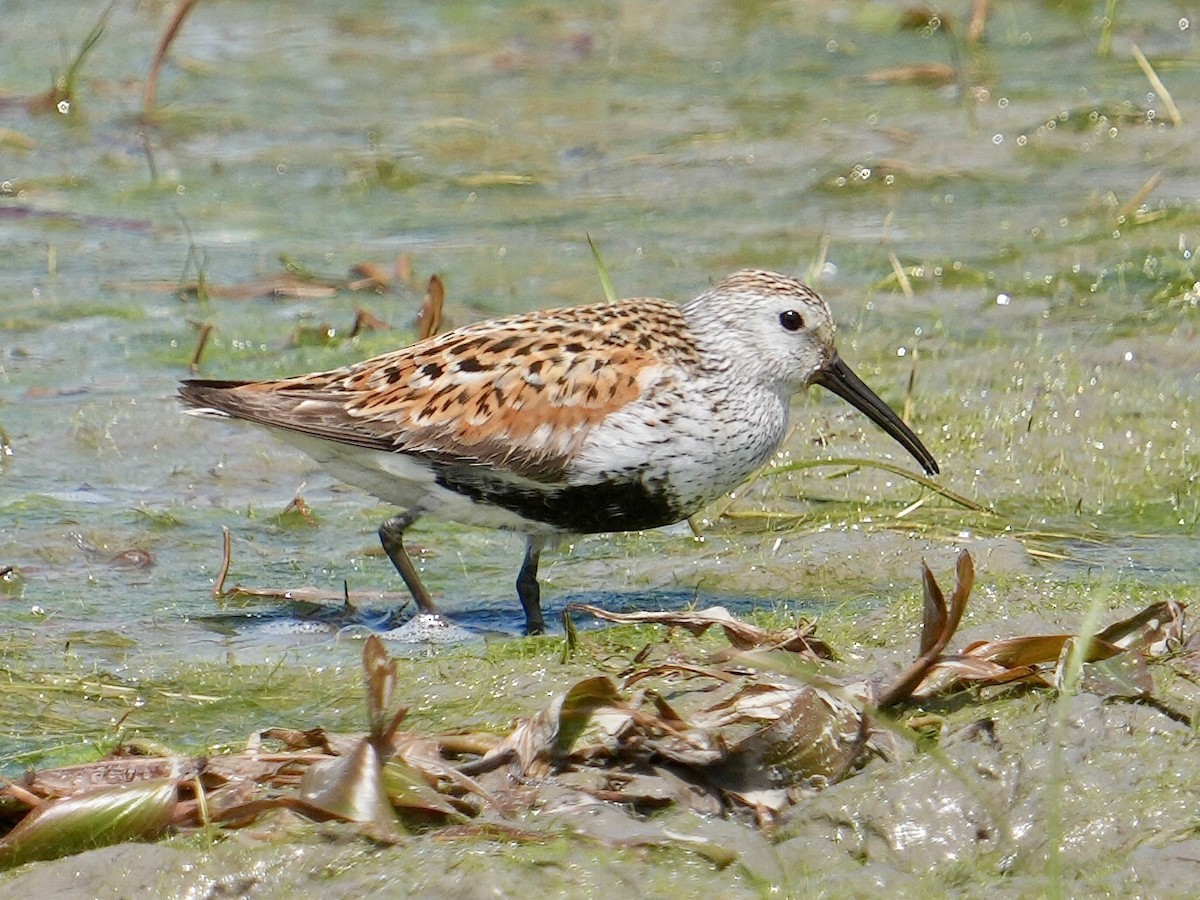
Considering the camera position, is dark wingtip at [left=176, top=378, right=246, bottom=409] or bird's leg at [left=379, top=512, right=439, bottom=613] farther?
dark wingtip at [left=176, top=378, right=246, bottom=409]

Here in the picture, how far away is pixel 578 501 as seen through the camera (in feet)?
22.6

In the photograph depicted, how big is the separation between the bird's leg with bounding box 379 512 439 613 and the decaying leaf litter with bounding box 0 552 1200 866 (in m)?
1.71

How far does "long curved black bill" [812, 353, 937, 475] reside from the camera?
7.72 m

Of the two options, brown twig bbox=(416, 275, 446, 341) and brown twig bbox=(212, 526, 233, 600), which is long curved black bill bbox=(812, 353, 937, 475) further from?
brown twig bbox=(212, 526, 233, 600)

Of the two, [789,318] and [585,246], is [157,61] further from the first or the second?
[789,318]

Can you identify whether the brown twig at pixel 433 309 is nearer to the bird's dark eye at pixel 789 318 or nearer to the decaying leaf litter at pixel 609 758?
the bird's dark eye at pixel 789 318

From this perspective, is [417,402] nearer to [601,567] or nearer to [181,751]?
[601,567]

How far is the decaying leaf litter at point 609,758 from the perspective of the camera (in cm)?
466

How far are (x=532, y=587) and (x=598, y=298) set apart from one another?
145 inches

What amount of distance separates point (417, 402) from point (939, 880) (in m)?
3.03

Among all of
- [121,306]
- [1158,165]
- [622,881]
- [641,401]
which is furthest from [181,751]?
[1158,165]

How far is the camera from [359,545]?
7.92 metres

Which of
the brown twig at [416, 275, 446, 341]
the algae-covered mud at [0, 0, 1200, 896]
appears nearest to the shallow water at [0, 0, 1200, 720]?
the algae-covered mud at [0, 0, 1200, 896]

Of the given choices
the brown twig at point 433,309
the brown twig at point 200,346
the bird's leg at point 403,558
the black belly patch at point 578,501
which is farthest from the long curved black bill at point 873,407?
the brown twig at point 200,346
